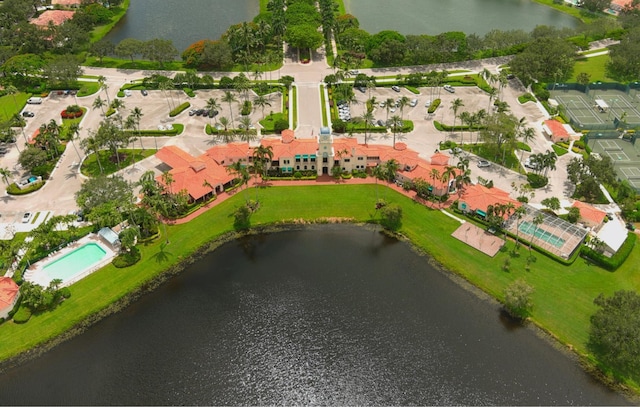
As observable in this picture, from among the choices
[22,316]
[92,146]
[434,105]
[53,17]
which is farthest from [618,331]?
[53,17]

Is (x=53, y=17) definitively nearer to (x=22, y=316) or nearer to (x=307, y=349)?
(x=22, y=316)

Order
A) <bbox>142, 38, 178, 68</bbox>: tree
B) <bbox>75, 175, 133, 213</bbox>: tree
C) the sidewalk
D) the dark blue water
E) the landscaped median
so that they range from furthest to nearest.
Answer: <bbox>142, 38, 178, 68</bbox>: tree, the sidewalk, <bbox>75, 175, 133, 213</bbox>: tree, the landscaped median, the dark blue water

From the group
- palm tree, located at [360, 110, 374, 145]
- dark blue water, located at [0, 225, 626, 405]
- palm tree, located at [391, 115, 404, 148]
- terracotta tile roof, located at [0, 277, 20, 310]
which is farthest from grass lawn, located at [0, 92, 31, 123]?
palm tree, located at [391, 115, 404, 148]

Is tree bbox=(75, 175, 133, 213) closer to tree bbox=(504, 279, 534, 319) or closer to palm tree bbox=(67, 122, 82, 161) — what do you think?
palm tree bbox=(67, 122, 82, 161)

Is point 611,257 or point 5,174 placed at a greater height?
point 5,174

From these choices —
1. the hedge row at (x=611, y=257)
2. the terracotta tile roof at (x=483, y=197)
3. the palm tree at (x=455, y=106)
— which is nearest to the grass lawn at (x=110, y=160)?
the terracotta tile roof at (x=483, y=197)

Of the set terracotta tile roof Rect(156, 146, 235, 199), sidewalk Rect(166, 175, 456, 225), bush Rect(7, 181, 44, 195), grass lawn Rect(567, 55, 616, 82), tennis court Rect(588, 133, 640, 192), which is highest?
grass lawn Rect(567, 55, 616, 82)
